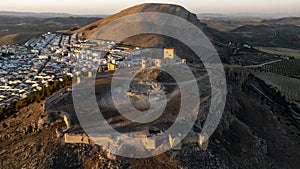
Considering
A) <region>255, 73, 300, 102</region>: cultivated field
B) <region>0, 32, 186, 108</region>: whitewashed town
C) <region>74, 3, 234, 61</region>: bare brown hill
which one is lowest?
<region>255, 73, 300, 102</region>: cultivated field

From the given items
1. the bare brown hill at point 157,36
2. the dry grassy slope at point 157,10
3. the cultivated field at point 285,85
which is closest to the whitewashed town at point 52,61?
the bare brown hill at point 157,36

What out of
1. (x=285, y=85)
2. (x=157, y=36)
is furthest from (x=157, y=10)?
(x=285, y=85)

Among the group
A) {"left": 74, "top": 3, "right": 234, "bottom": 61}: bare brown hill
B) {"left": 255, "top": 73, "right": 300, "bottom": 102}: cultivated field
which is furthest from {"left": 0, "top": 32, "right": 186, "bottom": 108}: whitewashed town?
{"left": 255, "top": 73, "right": 300, "bottom": 102}: cultivated field

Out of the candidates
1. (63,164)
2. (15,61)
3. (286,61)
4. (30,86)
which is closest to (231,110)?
(63,164)

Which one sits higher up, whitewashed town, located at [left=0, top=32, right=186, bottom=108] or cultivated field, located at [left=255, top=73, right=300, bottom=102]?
whitewashed town, located at [left=0, top=32, right=186, bottom=108]

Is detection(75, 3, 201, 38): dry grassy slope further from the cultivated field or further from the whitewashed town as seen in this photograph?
the cultivated field

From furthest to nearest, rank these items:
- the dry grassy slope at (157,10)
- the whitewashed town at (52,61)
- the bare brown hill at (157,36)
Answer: the dry grassy slope at (157,10) < the bare brown hill at (157,36) < the whitewashed town at (52,61)

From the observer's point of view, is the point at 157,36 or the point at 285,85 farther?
the point at 157,36

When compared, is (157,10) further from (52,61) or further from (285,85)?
(285,85)

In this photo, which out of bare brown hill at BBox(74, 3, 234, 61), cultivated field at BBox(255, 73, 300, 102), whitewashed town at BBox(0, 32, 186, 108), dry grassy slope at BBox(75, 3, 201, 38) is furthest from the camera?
dry grassy slope at BBox(75, 3, 201, 38)

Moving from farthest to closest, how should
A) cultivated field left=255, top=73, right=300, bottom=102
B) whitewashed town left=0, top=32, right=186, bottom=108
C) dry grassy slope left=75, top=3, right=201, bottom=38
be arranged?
dry grassy slope left=75, top=3, right=201, bottom=38, cultivated field left=255, top=73, right=300, bottom=102, whitewashed town left=0, top=32, right=186, bottom=108

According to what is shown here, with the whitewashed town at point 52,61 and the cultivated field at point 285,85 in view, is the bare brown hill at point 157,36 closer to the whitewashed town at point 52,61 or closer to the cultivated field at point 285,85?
the whitewashed town at point 52,61
